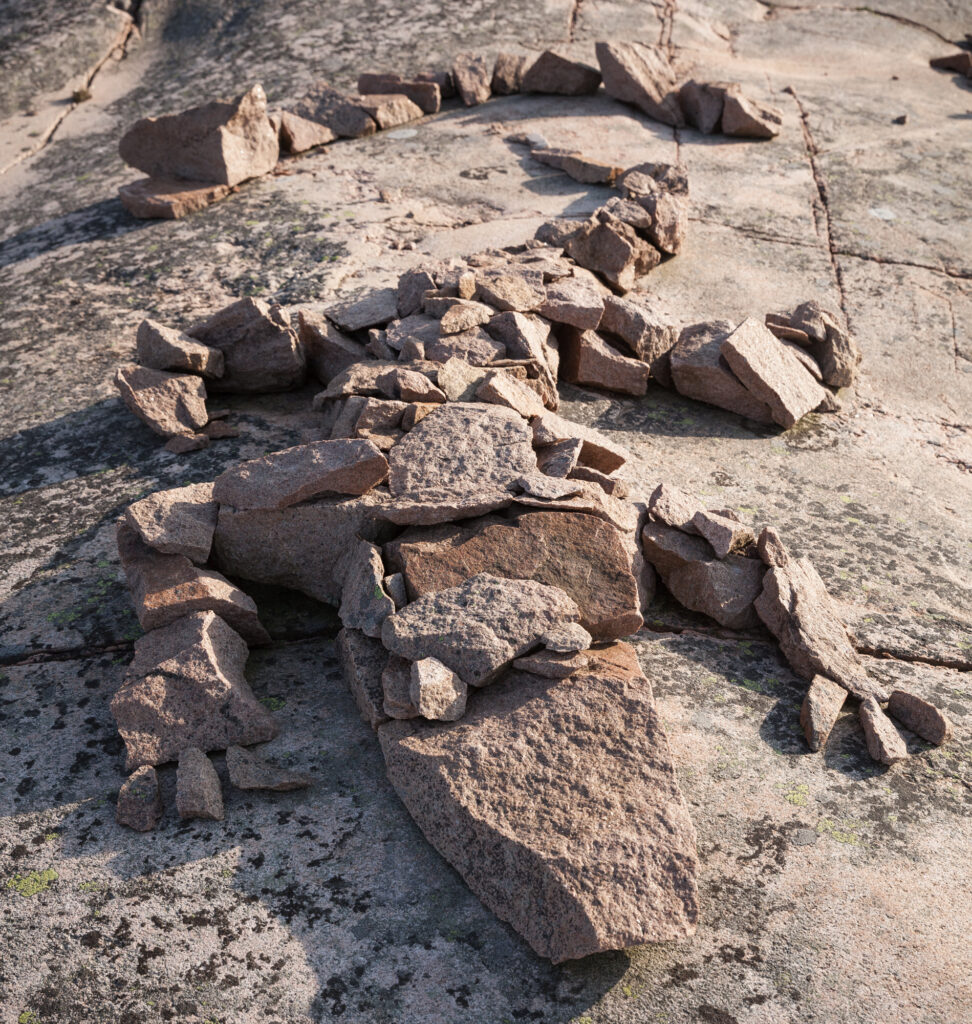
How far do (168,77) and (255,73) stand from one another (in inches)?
24.8

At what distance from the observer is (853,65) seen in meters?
5.93

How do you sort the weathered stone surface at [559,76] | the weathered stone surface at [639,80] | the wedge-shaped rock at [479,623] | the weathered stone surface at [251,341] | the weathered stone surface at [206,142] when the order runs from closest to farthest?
1. the wedge-shaped rock at [479,623]
2. the weathered stone surface at [251,341]
3. the weathered stone surface at [206,142]
4. the weathered stone surface at [639,80]
5. the weathered stone surface at [559,76]

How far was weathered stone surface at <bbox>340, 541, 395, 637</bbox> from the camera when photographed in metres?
1.92

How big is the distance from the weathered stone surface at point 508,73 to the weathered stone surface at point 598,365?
2.70 metres

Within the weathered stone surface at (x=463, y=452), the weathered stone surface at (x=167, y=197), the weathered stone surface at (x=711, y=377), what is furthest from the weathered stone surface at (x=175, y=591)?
the weathered stone surface at (x=167, y=197)

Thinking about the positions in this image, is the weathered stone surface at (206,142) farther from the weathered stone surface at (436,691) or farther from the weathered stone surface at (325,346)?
the weathered stone surface at (436,691)

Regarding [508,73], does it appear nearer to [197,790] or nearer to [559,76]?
[559,76]

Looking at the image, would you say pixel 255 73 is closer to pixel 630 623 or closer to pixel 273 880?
pixel 630 623

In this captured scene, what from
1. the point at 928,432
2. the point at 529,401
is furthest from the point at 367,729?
the point at 928,432

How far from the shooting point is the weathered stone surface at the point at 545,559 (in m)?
1.97

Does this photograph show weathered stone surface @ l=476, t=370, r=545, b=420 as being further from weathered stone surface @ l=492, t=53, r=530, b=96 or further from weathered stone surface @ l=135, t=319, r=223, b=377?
weathered stone surface @ l=492, t=53, r=530, b=96

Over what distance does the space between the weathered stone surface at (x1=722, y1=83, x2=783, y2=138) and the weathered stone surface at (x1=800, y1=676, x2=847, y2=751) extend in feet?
11.8

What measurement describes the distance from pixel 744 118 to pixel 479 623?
12.7ft

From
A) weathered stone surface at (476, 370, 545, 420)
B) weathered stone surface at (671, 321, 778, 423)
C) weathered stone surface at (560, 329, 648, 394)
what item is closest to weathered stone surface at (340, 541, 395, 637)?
weathered stone surface at (476, 370, 545, 420)
